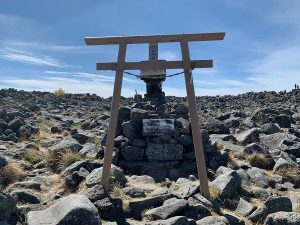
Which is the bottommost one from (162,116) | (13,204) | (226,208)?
(226,208)

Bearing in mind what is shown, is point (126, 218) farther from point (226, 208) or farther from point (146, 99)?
point (146, 99)

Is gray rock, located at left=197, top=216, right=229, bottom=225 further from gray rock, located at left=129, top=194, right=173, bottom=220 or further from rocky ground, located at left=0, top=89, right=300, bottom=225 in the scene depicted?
gray rock, located at left=129, top=194, right=173, bottom=220

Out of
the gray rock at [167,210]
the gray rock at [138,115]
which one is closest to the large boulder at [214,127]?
the gray rock at [138,115]

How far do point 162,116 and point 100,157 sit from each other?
283 cm

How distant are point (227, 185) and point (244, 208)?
0.91 meters

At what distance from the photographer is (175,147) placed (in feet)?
49.8

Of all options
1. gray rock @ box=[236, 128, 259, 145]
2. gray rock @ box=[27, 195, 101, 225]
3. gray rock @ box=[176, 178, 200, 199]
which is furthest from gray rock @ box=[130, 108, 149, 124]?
gray rock @ box=[27, 195, 101, 225]

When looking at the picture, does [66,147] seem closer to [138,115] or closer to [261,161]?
[138,115]

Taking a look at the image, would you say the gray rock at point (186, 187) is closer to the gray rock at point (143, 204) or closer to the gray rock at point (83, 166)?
the gray rock at point (143, 204)

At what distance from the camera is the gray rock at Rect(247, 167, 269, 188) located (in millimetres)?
13477

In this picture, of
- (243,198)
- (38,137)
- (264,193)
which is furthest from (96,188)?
(38,137)

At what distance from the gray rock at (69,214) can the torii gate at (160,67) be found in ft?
7.59

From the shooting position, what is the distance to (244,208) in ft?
35.4

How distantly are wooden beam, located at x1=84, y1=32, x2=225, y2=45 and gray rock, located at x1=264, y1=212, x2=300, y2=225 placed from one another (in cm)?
447
